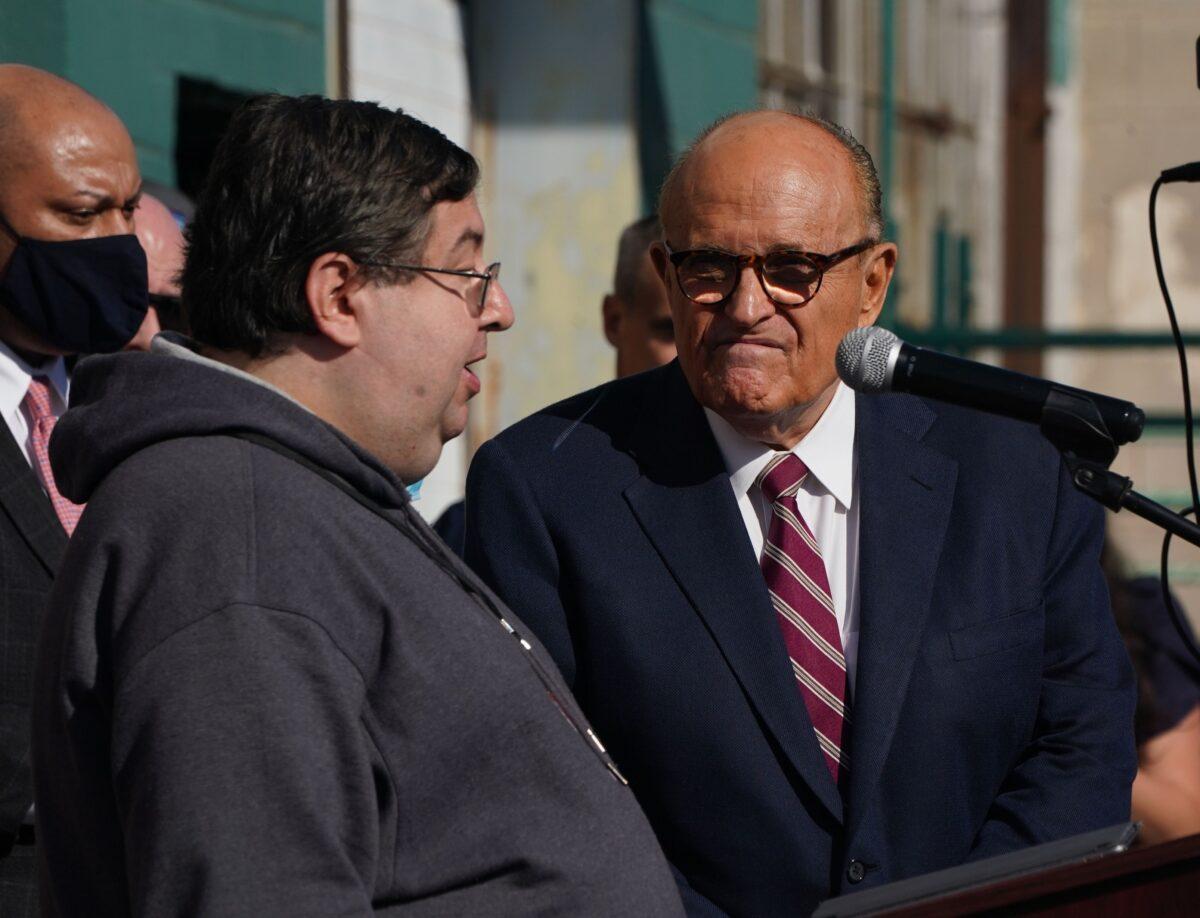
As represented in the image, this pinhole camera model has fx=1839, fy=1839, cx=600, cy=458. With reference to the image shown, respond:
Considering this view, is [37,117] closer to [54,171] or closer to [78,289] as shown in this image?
[54,171]

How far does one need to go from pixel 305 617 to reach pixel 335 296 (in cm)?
41

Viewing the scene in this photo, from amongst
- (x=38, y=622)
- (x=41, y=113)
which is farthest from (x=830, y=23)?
(x=38, y=622)

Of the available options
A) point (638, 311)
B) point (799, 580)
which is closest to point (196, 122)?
point (638, 311)

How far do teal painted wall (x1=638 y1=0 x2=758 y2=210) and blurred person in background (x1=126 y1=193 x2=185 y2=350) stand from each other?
10.0ft

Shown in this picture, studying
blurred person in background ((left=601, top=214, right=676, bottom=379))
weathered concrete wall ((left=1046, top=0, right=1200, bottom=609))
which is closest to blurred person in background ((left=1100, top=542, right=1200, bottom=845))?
blurred person in background ((left=601, top=214, right=676, bottom=379))

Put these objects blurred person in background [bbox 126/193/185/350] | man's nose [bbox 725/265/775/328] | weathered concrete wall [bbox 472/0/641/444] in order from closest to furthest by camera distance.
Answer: man's nose [bbox 725/265/775/328] → blurred person in background [bbox 126/193/185/350] → weathered concrete wall [bbox 472/0/641/444]

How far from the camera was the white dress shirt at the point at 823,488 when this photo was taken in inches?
109

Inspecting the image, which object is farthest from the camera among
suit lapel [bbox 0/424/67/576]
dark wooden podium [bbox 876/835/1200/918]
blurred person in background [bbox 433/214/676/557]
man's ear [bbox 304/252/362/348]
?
blurred person in background [bbox 433/214/676/557]

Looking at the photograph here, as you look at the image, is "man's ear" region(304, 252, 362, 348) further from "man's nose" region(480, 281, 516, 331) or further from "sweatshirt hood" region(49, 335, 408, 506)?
"man's nose" region(480, 281, 516, 331)

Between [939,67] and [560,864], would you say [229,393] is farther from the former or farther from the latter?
[939,67]

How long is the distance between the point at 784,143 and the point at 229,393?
1138mm

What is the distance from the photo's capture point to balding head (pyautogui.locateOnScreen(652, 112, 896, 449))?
271cm

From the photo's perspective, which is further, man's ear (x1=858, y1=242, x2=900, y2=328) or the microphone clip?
man's ear (x1=858, y1=242, x2=900, y2=328)

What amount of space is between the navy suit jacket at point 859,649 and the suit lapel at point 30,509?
28.4 inches
